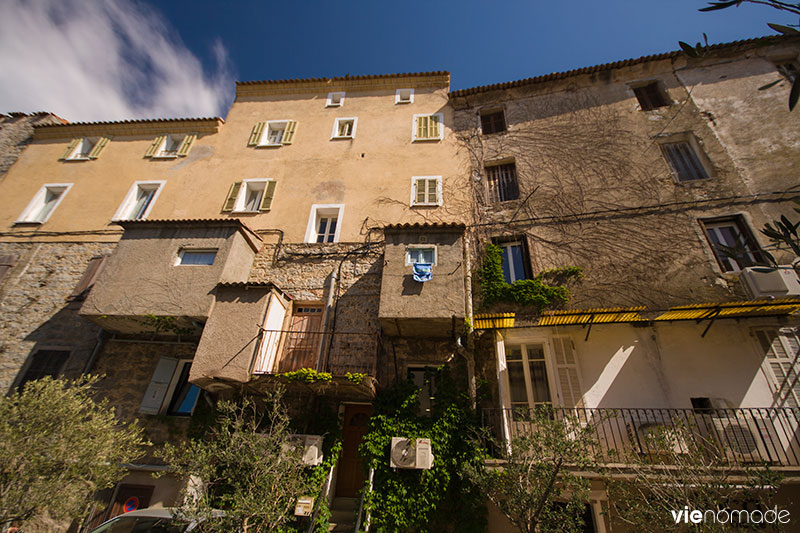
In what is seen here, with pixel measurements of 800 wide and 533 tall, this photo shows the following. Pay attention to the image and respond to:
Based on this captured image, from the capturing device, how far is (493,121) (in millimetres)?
14898

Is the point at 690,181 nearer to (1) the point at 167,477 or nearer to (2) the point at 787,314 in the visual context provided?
(2) the point at 787,314

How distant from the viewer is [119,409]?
9828 millimetres

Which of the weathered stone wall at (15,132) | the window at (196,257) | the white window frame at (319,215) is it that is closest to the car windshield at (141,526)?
the window at (196,257)

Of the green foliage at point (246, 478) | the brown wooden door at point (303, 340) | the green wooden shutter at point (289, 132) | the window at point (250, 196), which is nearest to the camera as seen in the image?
the green foliage at point (246, 478)

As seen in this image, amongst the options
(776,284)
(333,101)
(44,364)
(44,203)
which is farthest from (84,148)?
(776,284)

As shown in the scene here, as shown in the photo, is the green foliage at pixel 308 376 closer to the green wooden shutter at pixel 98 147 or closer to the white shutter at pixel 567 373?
the white shutter at pixel 567 373

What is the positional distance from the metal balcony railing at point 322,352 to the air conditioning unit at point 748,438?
7.87 metres

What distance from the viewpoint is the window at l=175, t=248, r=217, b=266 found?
10.5 m

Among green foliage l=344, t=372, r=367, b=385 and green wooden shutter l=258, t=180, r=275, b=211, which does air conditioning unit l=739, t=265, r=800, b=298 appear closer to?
green foliage l=344, t=372, r=367, b=385

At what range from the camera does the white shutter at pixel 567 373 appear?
8.55 m

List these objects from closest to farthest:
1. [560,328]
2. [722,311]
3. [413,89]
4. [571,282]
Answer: [722,311], [560,328], [571,282], [413,89]

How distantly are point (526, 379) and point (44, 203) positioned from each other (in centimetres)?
2013

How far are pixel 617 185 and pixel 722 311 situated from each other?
511cm

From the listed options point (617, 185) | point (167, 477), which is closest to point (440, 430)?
point (167, 477)
